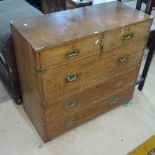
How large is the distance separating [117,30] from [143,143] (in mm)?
886

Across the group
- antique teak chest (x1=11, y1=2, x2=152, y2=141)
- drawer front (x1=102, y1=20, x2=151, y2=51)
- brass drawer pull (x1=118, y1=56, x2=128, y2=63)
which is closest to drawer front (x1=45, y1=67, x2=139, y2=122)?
antique teak chest (x1=11, y1=2, x2=152, y2=141)

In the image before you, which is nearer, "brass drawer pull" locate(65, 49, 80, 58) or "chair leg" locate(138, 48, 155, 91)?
"brass drawer pull" locate(65, 49, 80, 58)

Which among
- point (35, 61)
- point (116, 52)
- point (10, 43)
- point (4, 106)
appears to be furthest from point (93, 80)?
point (4, 106)

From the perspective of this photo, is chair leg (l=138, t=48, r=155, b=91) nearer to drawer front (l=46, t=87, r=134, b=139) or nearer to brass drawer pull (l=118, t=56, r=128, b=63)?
drawer front (l=46, t=87, r=134, b=139)

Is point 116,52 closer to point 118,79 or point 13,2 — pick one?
point 118,79

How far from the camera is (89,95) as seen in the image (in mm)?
1591

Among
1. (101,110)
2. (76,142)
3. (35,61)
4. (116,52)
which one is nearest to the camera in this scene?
(35,61)

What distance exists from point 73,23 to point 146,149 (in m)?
1.04

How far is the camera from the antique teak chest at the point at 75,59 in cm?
123

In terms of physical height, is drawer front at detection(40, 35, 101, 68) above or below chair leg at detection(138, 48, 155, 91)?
above

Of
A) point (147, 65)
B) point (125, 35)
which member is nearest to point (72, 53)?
point (125, 35)

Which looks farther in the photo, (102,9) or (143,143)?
(143,143)

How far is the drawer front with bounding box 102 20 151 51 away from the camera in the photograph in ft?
4.43

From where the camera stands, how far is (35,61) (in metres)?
1.17
